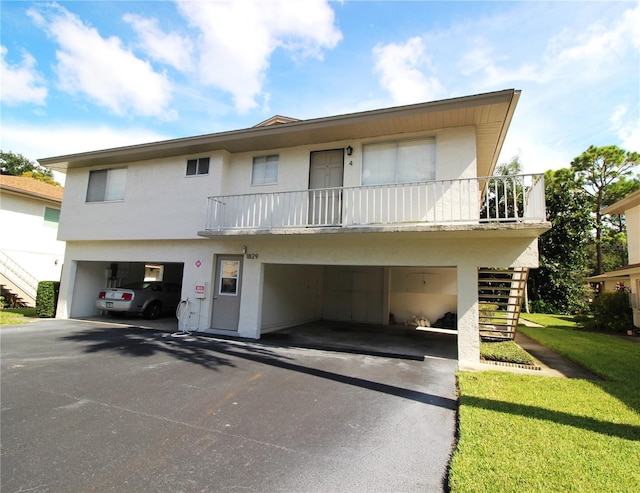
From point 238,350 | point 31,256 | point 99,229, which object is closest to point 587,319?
point 238,350

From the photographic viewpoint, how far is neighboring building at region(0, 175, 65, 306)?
1576 centimetres

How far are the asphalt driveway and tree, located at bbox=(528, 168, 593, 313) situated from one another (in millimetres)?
18232

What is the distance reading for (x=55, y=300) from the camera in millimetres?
12688

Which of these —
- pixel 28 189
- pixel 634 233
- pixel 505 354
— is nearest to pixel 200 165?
pixel 505 354

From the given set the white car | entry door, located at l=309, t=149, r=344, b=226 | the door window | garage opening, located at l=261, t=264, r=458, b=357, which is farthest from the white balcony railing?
the white car

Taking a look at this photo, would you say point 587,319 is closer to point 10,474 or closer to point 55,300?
point 10,474

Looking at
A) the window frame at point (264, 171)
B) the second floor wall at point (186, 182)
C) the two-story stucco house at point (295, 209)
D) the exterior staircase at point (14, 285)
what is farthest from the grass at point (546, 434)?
the exterior staircase at point (14, 285)

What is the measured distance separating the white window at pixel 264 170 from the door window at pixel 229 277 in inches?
106

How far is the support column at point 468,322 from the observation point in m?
7.39

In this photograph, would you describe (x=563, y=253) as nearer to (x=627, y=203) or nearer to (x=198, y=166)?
(x=627, y=203)

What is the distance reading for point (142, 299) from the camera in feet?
42.6

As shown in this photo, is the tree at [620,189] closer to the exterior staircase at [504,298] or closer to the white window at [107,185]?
the exterior staircase at [504,298]

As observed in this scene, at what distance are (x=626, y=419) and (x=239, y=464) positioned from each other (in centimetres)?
491

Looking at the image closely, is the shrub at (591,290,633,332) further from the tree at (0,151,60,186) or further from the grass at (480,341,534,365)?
the tree at (0,151,60,186)
